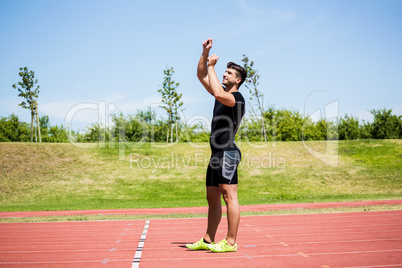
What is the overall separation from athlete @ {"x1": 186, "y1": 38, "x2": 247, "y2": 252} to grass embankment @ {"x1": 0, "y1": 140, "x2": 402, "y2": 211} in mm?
15537

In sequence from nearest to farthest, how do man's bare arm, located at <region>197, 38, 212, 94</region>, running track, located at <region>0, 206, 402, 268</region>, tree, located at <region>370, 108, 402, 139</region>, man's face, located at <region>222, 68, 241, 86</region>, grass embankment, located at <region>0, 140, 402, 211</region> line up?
running track, located at <region>0, 206, 402, 268</region>
man's bare arm, located at <region>197, 38, 212, 94</region>
man's face, located at <region>222, 68, 241, 86</region>
grass embankment, located at <region>0, 140, 402, 211</region>
tree, located at <region>370, 108, 402, 139</region>

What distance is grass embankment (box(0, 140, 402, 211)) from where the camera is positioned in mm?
23219

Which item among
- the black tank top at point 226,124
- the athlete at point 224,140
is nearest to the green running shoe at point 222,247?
the athlete at point 224,140

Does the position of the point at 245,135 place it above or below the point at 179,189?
above

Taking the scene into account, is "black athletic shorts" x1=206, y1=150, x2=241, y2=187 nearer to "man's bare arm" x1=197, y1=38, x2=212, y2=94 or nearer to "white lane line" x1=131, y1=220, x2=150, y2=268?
"man's bare arm" x1=197, y1=38, x2=212, y2=94

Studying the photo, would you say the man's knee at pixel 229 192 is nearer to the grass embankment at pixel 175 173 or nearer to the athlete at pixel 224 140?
the athlete at pixel 224 140

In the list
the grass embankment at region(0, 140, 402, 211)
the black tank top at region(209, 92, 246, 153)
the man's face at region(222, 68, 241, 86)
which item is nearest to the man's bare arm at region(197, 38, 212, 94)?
the man's face at region(222, 68, 241, 86)

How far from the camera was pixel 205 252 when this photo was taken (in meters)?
5.51

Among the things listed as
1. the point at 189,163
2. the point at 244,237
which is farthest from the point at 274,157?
the point at 244,237

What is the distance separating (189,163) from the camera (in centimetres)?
3061

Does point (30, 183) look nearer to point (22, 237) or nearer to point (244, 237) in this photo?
point (22, 237)

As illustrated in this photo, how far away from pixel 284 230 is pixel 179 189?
17.5m

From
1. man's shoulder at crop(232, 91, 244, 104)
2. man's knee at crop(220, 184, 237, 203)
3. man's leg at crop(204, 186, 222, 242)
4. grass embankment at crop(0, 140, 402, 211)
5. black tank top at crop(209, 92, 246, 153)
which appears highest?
man's shoulder at crop(232, 91, 244, 104)

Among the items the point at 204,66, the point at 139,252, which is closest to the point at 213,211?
the point at 139,252
